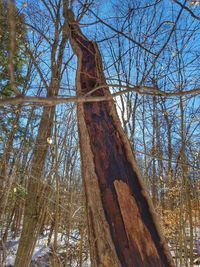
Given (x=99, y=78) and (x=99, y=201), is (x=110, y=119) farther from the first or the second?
(x=99, y=201)

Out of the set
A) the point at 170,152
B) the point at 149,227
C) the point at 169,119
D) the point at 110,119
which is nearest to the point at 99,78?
the point at 110,119

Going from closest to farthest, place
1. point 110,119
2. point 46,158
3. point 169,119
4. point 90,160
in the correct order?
1. point 90,160
2. point 110,119
3. point 46,158
4. point 169,119

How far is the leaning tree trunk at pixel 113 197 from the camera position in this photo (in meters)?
1.09

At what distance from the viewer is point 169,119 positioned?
13.0 ft

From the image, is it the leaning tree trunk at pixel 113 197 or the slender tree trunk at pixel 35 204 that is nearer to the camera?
the leaning tree trunk at pixel 113 197

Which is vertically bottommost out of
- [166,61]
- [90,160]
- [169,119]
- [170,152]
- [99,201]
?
[99,201]

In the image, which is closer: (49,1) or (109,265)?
(109,265)

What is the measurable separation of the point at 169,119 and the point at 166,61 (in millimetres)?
854

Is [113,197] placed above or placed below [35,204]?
below

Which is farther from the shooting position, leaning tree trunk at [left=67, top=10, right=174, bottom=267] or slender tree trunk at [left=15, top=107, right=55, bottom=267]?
slender tree trunk at [left=15, top=107, right=55, bottom=267]

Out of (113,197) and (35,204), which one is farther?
(35,204)

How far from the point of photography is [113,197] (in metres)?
1.17

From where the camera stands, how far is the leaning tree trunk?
42.8 inches

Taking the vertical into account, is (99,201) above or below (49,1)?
below
